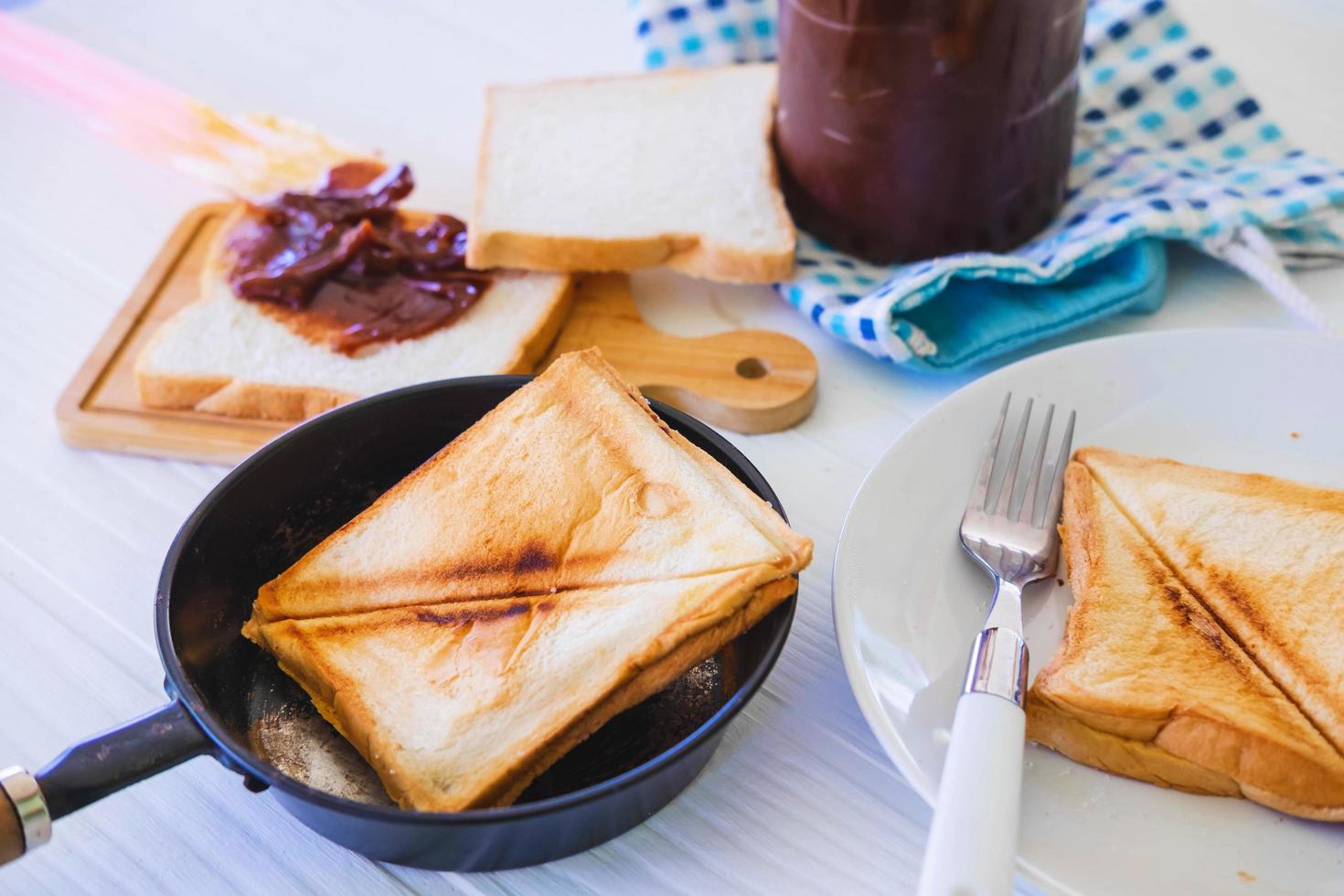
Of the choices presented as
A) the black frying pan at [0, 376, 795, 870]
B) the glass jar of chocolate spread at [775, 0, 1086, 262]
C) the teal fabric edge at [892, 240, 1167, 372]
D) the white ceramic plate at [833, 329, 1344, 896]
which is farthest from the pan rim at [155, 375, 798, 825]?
the glass jar of chocolate spread at [775, 0, 1086, 262]

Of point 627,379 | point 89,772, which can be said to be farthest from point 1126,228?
point 89,772

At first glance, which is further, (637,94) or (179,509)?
(637,94)

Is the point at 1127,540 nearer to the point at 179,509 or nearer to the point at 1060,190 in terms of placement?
the point at 1060,190

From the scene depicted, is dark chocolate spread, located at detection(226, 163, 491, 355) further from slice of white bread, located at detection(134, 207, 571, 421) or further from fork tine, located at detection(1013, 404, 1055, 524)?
fork tine, located at detection(1013, 404, 1055, 524)

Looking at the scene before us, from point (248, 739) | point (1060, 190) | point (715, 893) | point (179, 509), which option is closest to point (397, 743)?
point (248, 739)

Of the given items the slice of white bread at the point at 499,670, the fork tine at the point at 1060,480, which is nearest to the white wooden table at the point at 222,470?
the slice of white bread at the point at 499,670

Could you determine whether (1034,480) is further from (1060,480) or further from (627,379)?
(627,379)

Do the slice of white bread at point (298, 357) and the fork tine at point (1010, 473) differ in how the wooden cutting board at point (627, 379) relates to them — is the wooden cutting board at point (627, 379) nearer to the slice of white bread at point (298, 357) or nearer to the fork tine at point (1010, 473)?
the slice of white bread at point (298, 357)
